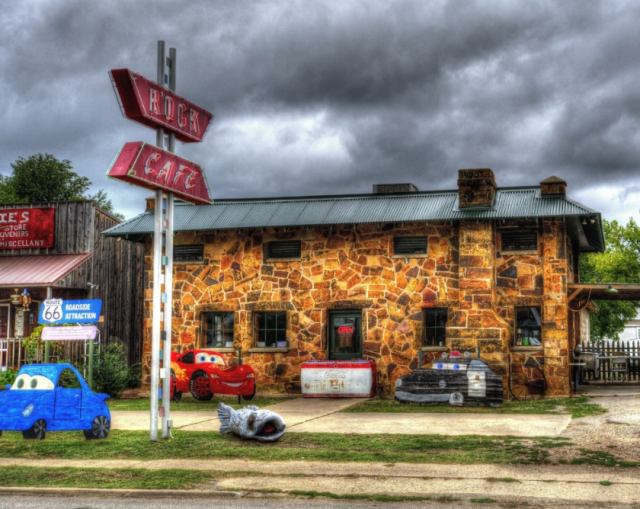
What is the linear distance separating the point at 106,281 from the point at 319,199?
8239mm

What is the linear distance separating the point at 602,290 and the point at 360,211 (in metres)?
6.93

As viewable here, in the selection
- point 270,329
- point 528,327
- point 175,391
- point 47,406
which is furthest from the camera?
point 270,329

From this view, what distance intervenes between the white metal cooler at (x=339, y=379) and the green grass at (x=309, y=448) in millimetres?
7151

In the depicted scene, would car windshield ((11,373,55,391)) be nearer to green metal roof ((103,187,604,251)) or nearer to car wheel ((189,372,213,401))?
car wheel ((189,372,213,401))

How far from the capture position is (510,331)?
810 inches

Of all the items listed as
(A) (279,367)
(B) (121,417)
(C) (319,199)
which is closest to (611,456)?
(B) (121,417)

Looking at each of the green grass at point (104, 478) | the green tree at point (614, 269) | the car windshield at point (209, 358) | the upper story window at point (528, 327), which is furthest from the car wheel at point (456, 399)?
the green tree at point (614, 269)

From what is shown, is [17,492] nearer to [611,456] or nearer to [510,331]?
[611,456]

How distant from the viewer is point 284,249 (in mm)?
22828

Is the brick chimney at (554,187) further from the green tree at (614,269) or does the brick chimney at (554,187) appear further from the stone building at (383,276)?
the green tree at (614,269)

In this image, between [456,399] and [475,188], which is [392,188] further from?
[456,399]

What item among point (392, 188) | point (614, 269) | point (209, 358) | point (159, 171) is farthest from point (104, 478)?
point (614, 269)

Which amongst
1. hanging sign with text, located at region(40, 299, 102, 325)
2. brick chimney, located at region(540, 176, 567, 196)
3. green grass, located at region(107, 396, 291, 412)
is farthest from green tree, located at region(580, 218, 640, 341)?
hanging sign with text, located at region(40, 299, 102, 325)

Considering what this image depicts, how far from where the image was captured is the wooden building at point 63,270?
23.9 m
